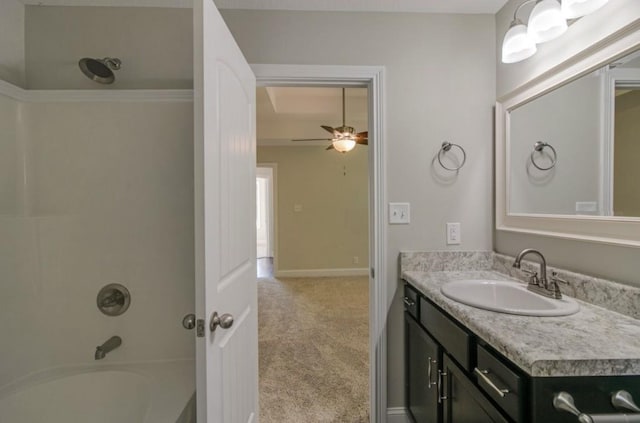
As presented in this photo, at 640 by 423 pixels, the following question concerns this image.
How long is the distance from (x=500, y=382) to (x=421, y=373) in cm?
71

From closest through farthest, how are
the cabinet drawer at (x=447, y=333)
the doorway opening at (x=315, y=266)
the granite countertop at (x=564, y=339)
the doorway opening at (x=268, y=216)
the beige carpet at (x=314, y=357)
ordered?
1. the granite countertop at (x=564, y=339)
2. the cabinet drawer at (x=447, y=333)
3. the beige carpet at (x=314, y=357)
4. the doorway opening at (x=315, y=266)
5. the doorway opening at (x=268, y=216)

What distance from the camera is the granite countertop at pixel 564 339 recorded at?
28.1 inches

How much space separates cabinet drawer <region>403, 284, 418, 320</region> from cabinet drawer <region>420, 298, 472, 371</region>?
0.23ft

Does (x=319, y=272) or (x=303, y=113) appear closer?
(x=303, y=113)

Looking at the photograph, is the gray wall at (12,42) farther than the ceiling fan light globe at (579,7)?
Yes

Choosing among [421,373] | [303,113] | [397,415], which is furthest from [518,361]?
[303,113]

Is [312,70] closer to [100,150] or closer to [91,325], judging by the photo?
[100,150]

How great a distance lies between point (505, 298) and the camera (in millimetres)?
1356

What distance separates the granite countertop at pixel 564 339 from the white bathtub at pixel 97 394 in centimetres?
125

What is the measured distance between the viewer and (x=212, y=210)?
0.99 m

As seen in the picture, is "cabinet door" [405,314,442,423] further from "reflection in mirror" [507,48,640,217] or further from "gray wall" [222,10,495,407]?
"reflection in mirror" [507,48,640,217]

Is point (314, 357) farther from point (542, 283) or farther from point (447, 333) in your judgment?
point (542, 283)

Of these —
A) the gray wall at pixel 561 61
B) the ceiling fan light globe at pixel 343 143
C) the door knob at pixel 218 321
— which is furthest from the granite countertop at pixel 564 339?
the ceiling fan light globe at pixel 343 143

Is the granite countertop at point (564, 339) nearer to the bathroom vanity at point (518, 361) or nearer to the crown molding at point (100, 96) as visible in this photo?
the bathroom vanity at point (518, 361)
